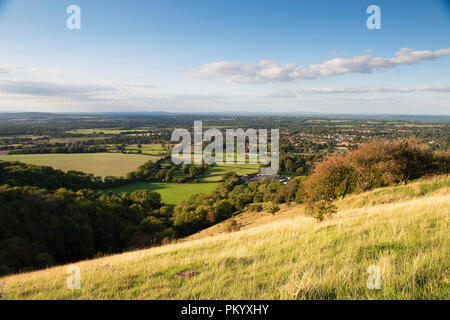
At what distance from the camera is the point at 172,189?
208 feet

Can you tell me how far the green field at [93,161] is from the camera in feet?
240

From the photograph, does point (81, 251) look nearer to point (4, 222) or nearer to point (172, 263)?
point (4, 222)

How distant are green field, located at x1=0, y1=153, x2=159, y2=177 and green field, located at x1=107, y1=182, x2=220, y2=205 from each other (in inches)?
350

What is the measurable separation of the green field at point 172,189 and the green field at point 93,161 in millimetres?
8897

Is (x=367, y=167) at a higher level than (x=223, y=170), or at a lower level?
higher

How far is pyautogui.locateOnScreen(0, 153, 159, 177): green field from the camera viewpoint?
240ft

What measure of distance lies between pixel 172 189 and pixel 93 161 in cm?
4141
